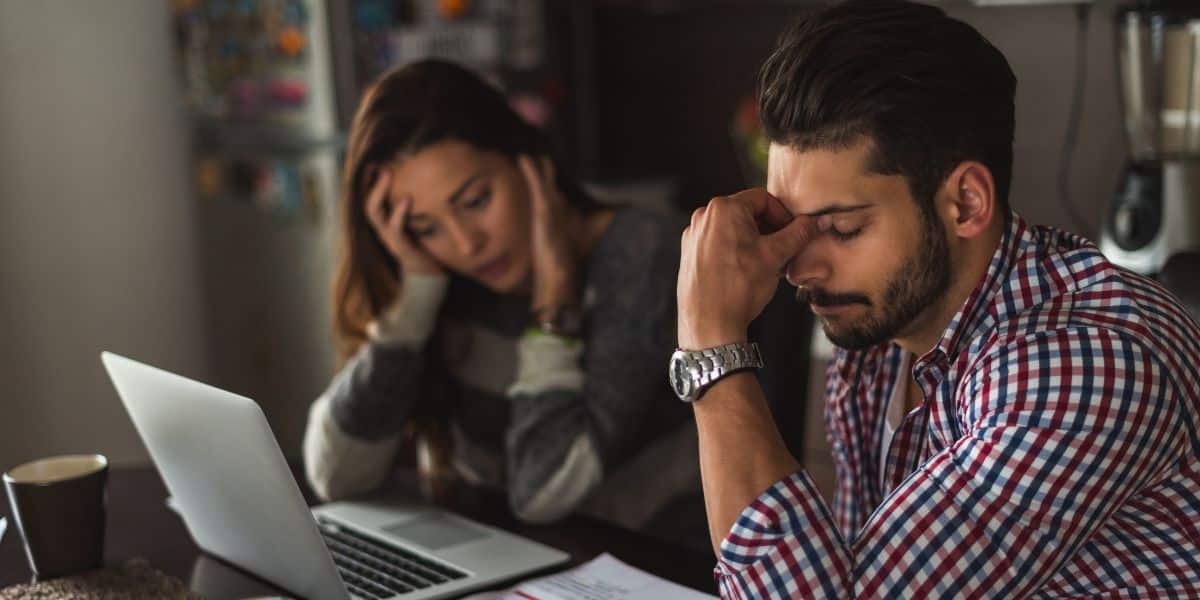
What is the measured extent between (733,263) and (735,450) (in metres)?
0.17

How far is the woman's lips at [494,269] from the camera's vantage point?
1753mm

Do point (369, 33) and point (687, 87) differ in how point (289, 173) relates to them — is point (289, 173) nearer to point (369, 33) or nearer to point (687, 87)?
point (369, 33)

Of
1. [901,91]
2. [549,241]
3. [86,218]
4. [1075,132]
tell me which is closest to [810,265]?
[901,91]

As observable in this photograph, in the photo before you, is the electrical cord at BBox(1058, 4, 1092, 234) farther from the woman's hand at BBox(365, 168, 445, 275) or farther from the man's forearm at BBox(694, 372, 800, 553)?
the man's forearm at BBox(694, 372, 800, 553)

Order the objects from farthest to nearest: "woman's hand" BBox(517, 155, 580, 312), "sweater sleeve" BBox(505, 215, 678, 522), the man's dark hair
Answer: "woman's hand" BBox(517, 155, 580, 312), "sweater sleeve" BBox(505, 215, 678, 522), the man's dark hair

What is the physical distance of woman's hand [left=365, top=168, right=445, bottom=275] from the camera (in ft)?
5.73

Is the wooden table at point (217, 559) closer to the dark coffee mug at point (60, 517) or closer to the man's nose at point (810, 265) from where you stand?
the dark coffee mug at point (60, 517)

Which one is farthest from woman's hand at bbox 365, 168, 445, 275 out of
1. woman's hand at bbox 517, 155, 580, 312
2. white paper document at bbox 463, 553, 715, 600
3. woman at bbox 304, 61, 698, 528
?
white paper document at bbox 463, 553, 715, 600

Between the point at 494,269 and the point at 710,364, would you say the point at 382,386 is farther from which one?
the point at 710,364

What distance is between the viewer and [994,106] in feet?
3.60

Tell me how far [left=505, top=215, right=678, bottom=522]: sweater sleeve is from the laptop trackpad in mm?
121

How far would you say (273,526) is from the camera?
1217mm

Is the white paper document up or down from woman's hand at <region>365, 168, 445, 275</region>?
down

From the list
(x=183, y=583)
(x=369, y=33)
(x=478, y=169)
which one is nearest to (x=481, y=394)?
(x=478, y=169)
